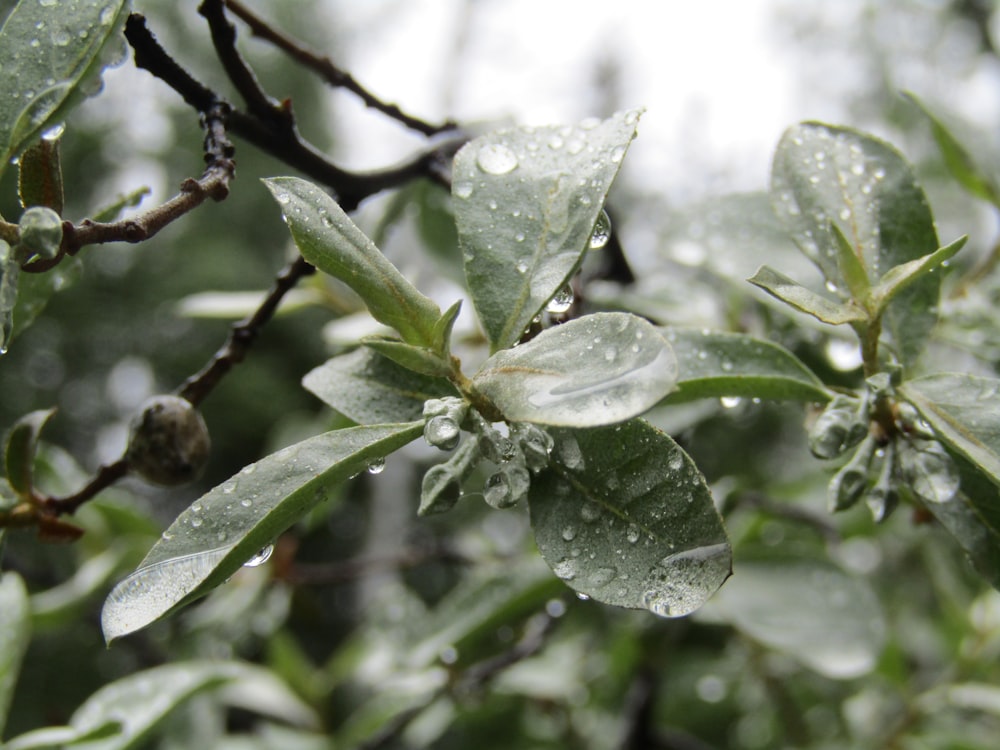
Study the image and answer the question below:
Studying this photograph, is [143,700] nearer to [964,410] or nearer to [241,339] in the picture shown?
[241,339]

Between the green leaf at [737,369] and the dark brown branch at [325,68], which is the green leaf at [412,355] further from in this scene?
the dark brown branch at [325,68]

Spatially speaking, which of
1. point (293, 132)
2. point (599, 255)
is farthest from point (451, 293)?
point (293, 132)

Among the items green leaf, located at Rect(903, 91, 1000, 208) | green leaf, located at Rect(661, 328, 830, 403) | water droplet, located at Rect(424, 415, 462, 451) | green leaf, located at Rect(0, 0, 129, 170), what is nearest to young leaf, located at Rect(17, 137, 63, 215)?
green leaf, located at Rect(0, 0, 129, 170)

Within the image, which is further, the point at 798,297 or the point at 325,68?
the point at 325,68

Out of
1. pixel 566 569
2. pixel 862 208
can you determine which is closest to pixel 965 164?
pixel 862 208

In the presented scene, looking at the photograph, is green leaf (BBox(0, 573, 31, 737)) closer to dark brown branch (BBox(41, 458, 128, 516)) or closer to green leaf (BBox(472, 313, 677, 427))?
dark brown branch (BBox(41, 458, 128, 516))

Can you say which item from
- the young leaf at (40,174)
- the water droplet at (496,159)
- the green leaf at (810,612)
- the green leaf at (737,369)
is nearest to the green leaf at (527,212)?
the water droplet at (496,159)
